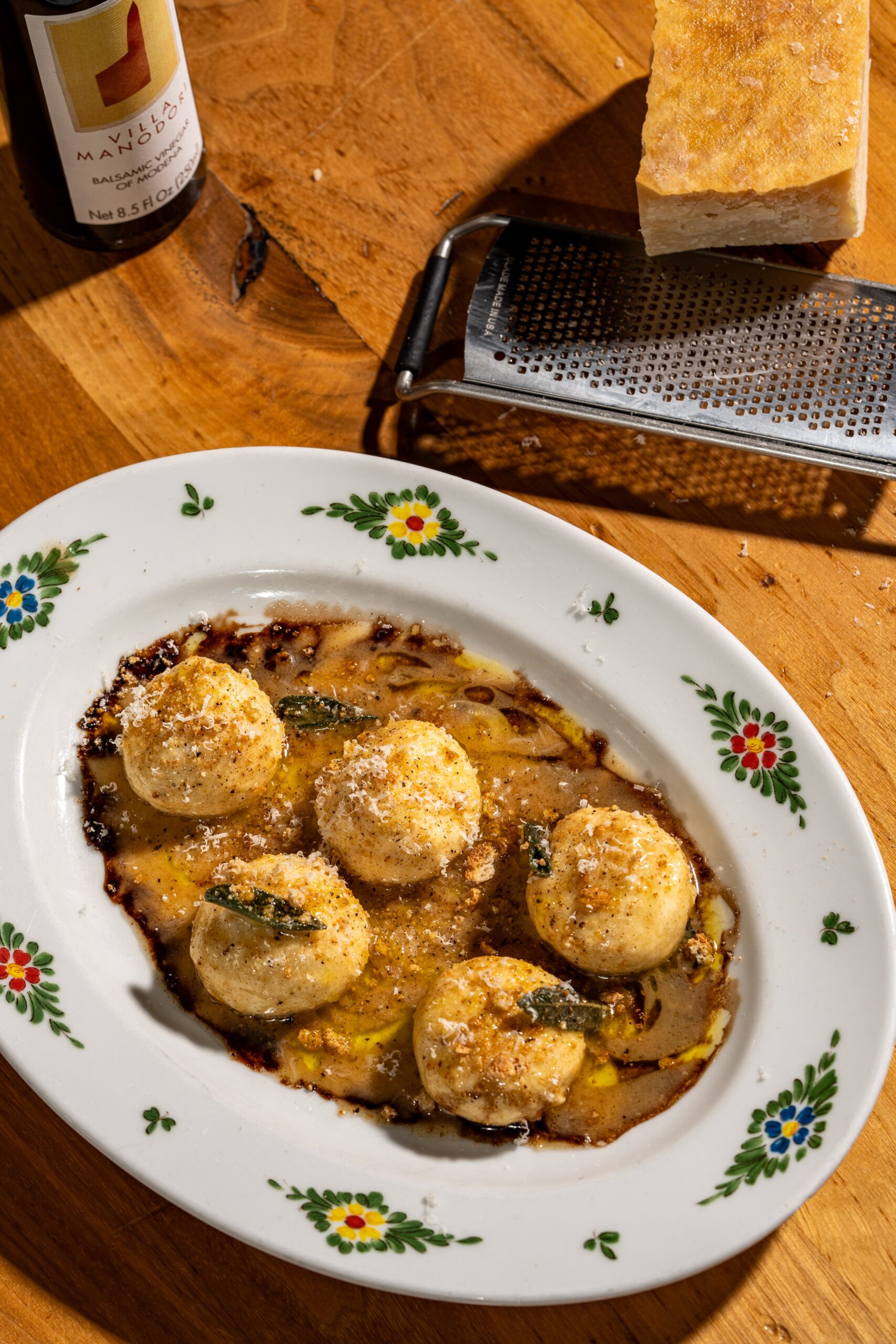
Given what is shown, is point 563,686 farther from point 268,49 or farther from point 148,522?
point 268,49

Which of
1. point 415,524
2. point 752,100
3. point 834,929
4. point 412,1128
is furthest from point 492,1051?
point 752,100

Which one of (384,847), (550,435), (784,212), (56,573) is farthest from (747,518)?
(56,573)

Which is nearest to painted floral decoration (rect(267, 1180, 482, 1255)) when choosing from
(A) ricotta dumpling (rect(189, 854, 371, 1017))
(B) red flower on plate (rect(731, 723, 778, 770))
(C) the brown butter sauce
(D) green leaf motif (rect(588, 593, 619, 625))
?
(C) the brown butter sauce

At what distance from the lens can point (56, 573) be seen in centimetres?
209

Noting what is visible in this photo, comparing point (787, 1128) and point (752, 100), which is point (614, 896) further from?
point (752, 100)

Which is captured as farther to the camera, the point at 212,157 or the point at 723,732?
the point at 212,157

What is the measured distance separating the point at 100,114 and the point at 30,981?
4.96 ft

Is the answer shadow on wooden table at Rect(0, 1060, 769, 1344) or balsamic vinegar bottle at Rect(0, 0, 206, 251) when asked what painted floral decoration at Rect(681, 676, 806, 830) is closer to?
shadow on wooden table at Rect(0, 1060, 769, 1344)

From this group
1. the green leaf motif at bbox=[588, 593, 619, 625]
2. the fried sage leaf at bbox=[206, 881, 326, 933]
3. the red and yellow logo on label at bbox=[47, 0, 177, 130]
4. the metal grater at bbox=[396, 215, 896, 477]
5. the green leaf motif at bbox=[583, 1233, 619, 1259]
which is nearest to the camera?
the green leaf motif at bbox=[583, 1233, 619, 1259]

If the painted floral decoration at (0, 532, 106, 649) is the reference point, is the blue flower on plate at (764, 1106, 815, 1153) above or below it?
below

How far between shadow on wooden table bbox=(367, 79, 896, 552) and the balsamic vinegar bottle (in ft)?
1.83

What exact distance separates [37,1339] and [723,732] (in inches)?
59.4

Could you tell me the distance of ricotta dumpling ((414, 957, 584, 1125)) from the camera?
177 centimetres

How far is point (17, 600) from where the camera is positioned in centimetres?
207
